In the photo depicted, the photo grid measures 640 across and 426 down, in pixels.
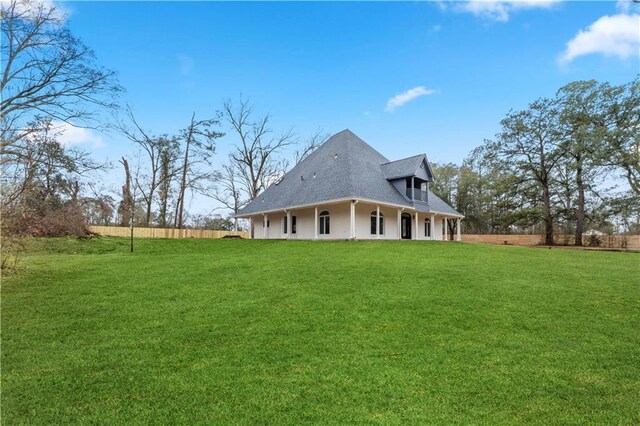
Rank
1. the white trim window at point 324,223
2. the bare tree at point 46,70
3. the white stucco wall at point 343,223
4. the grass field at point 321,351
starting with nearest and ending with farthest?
the grass field at point 321,351 < the bare tree at point 46,70 < the white stucco wall at point 343,223 < the white trim window at point 324,223

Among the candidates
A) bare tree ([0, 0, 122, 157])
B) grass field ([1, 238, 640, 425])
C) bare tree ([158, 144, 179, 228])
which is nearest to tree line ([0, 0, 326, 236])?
bare tree ([0, 0, 122, 157])

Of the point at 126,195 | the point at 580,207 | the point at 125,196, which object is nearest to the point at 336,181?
the point at 126,195

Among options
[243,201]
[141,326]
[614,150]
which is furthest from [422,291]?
[243,201]

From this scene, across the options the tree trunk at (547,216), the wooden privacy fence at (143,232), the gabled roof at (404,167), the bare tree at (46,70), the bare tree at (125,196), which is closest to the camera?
the bare tree at (46,70)

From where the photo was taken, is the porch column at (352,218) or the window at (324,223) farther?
the window at (324,223)

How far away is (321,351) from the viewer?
147 inches

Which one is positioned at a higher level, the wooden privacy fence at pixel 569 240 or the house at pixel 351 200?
the house at pixel 351 200

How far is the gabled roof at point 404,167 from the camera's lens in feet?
67.1

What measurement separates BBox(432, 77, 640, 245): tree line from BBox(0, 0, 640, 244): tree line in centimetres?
8

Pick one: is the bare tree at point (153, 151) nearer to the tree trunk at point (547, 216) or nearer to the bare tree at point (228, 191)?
the bare tree at point (228, 191)

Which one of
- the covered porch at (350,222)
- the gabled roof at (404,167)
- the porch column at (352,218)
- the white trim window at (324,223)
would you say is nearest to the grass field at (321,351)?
the porch column at (352,218)

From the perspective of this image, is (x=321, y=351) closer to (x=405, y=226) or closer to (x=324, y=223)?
(x=324, y=223)

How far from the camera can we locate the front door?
21.5 m

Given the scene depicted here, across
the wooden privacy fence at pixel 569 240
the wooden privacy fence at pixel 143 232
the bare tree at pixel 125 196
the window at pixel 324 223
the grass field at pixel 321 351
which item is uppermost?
the bare tree at pixel 125 196
